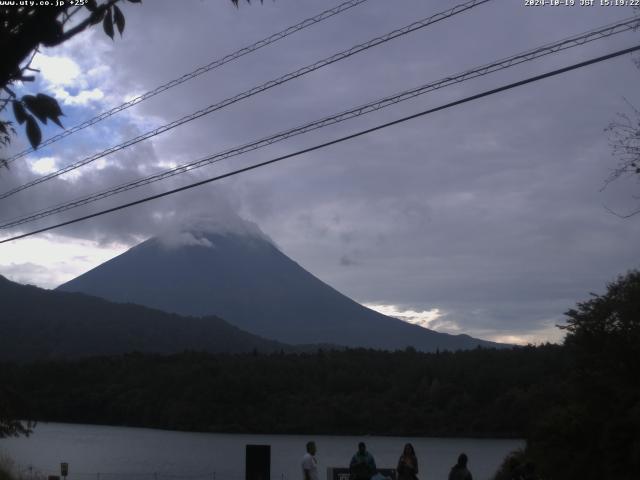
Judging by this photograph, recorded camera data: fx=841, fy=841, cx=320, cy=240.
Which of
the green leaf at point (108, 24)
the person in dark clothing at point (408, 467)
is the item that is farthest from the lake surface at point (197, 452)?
the green leaf at point (108, 24)

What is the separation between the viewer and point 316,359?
311ft

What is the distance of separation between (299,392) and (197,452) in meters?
24.0

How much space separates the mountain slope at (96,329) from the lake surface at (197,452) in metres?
55.5

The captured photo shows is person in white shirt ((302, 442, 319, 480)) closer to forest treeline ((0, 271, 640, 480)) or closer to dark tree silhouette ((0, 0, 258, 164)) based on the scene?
dark tree silhouette ((0, 0, 258, 164))

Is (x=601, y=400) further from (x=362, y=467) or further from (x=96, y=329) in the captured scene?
(x=96, y=329)

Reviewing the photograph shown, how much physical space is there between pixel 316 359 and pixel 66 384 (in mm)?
27517

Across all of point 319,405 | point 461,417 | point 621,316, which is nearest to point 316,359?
point 319,405

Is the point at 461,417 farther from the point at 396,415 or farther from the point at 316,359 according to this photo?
the point at 316,359

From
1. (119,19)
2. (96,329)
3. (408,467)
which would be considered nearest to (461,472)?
(408,467)

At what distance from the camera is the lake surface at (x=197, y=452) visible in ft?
151

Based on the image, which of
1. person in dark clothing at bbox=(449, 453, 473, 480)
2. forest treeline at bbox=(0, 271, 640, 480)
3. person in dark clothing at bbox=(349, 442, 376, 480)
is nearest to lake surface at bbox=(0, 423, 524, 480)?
forest treeline at bbox=(0, 271, 640, 480)

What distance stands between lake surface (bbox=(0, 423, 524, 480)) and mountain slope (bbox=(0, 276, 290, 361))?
55514mm

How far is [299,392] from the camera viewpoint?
86000 millimetres

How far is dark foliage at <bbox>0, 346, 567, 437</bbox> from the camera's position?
7475cm
